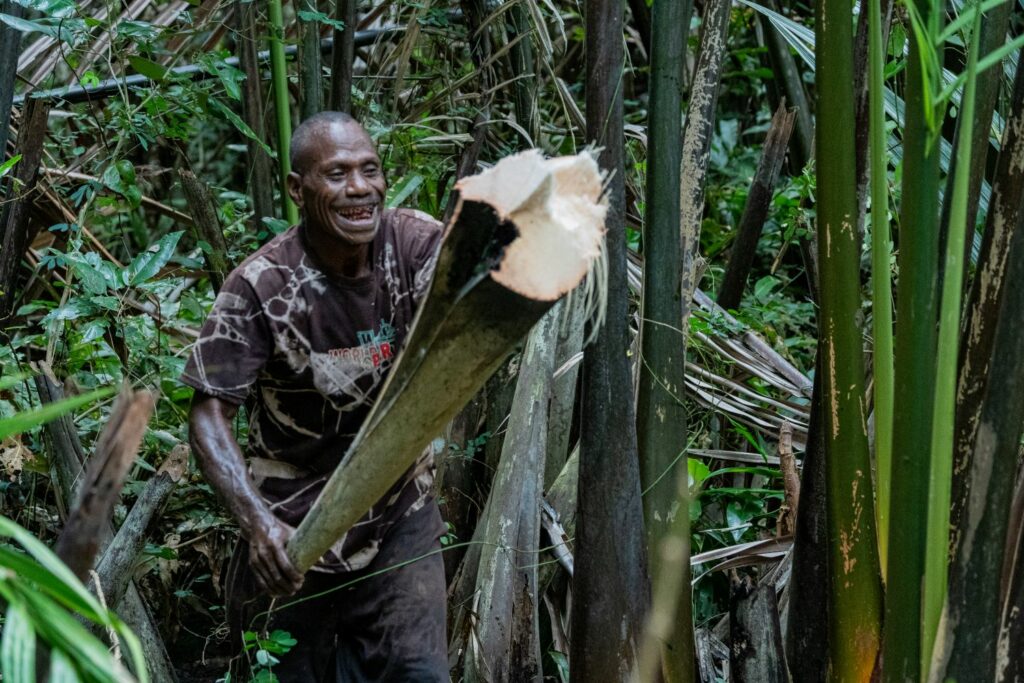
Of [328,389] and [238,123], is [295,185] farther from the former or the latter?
[238,123]

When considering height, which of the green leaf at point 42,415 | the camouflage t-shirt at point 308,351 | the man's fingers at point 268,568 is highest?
the green leaf at point 42,415

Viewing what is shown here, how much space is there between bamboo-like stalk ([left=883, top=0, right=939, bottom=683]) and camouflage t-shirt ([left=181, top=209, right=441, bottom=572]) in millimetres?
1184

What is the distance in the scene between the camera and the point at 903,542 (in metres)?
1.73

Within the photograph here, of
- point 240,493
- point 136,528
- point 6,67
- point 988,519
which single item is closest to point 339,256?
point 240,493

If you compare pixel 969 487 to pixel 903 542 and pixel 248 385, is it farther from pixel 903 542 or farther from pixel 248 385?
pixel 248 385

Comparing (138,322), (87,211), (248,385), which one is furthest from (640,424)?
(87,211)

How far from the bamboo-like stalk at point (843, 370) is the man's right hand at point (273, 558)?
0.92 meters

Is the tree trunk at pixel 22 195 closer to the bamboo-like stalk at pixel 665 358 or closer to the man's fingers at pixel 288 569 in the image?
the man's fingers at pixel 288 569

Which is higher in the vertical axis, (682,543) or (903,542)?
(903,542)

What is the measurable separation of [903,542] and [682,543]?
623 millimetres

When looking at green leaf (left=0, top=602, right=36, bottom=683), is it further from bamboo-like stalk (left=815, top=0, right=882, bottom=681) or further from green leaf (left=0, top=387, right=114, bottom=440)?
bamboo-like stalk (left=815, top=0, right=882, bottom=681)

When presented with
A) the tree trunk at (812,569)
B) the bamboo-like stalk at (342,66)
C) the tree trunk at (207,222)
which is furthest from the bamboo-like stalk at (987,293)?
the tree trunk at (207,222)

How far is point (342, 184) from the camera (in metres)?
2.52

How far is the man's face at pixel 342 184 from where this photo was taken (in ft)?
8.27
